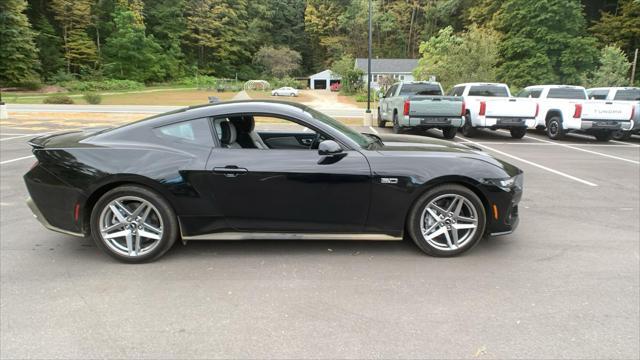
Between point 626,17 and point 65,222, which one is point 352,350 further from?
point 626,17

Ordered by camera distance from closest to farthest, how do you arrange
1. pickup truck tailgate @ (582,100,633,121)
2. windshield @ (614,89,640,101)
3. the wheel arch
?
the wheel arch < pickup truck tailgate @ (582,100,633,121) < windshield @ (614,89,640,101)

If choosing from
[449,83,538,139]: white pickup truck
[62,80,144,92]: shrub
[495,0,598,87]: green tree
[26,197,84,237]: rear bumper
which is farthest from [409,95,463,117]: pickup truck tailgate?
[62,80,144,92]: shrub

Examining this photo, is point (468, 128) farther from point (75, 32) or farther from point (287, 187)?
point (75, 32)

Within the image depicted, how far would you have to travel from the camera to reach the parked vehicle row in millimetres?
13461

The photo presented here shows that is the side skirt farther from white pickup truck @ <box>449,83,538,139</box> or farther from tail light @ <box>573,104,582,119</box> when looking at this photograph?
tail light @ <box>573,104,582,119</box>

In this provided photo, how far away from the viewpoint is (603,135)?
14852 mm

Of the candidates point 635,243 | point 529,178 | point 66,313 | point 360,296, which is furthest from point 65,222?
point 529,178

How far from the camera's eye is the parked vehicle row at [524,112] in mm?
13461

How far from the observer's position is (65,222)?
4.06 meters

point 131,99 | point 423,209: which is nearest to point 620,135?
point 423,209

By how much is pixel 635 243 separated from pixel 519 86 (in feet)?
162

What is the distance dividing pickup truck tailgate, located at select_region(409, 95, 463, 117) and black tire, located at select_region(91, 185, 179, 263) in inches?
419

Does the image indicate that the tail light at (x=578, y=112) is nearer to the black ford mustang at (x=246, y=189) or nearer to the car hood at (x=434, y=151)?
the car hood at (x=434, y=151)

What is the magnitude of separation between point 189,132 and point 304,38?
106925 mm
